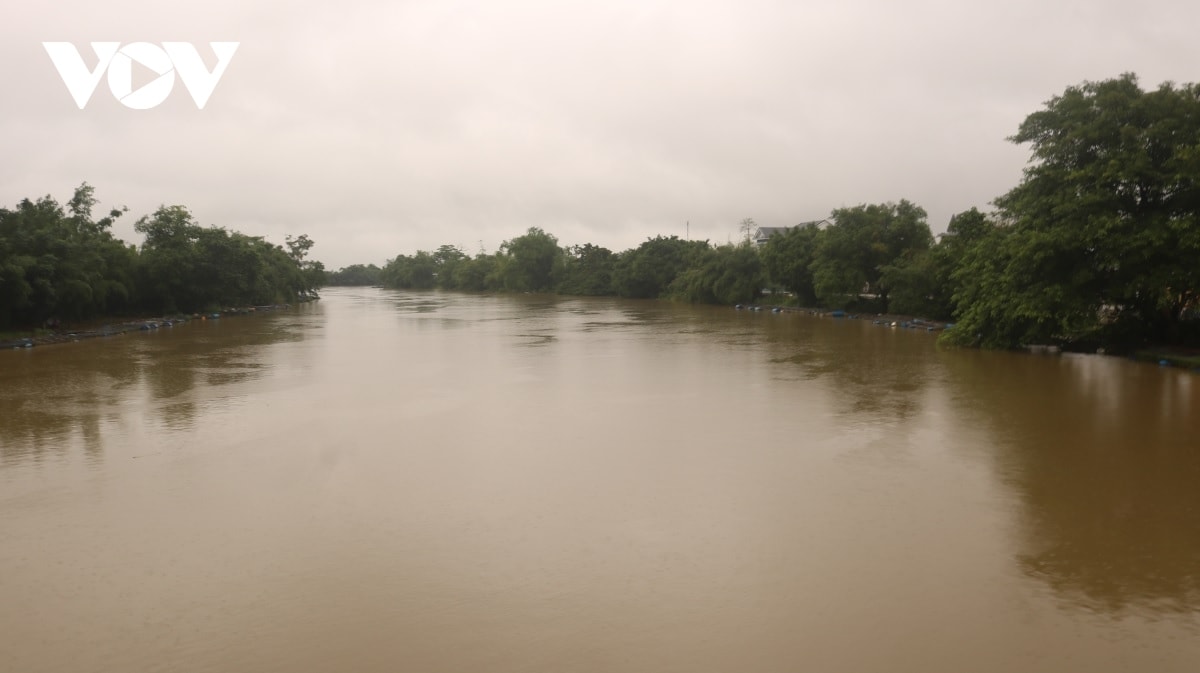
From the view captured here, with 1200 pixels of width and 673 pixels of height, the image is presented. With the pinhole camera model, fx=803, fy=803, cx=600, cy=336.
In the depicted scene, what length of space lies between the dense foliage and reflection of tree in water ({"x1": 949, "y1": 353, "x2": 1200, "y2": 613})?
26635 mm

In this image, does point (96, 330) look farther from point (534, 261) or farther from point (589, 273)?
point (534, 261)

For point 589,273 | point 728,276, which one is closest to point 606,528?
point 728,276

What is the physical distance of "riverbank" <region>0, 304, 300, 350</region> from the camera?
24.8 metres

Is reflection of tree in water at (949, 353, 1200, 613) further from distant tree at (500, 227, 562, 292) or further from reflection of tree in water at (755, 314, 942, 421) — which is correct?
distant tree at (500, 227, 562, 292)

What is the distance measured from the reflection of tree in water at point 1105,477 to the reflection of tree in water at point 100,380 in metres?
11.1

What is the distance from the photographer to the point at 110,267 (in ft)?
109

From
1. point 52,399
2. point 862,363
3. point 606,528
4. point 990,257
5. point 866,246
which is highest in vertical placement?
point 866,246

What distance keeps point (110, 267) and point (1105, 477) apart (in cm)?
3575

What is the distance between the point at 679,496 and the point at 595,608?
274cm

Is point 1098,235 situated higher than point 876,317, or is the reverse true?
point 1098,235

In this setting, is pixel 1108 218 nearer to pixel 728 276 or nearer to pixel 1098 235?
pixel 1098 235

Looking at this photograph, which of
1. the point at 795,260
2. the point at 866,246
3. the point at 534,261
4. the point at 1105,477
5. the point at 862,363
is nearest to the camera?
the point at 1105,477

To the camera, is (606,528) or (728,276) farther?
(728,276)

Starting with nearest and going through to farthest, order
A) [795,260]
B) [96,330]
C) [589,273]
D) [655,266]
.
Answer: [96,330] → [795,260] → [655,266] → [589,273]
